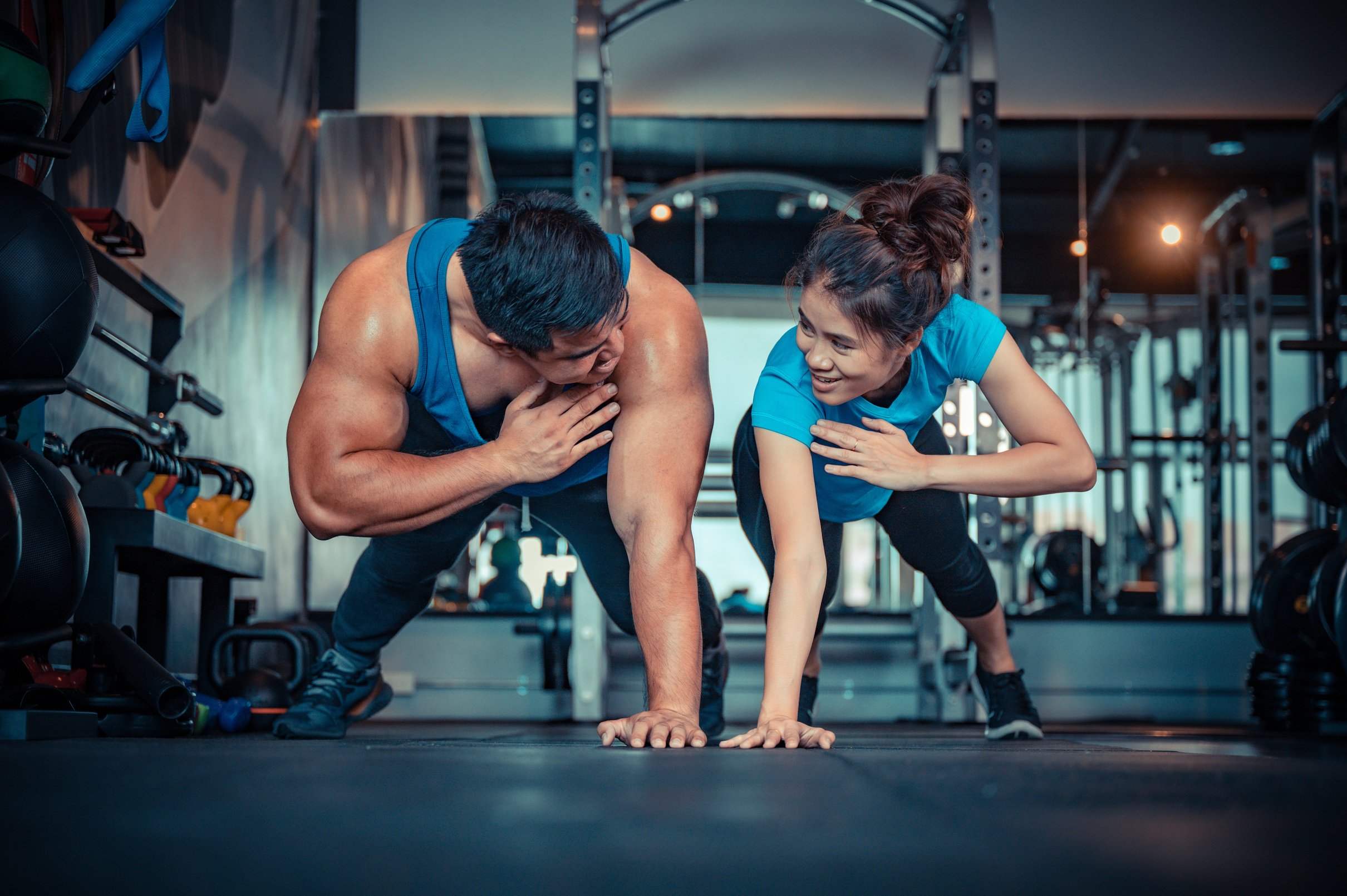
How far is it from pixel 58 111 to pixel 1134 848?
1912mm

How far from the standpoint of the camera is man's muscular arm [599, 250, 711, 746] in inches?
63.7

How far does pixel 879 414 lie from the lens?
6.13ft

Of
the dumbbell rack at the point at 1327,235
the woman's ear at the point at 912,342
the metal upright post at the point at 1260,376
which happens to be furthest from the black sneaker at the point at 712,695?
the metal upright post at the point at 1260,376

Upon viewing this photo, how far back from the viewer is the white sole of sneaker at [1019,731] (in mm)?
2139

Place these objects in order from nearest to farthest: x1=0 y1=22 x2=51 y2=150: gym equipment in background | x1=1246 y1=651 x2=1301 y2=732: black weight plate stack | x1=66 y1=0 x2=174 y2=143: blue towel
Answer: x1=0 y1=22 x2=51 y2=150: gym equipment in background < x1=66 y1=0 x2=174 y2=143: blue towel < x1=1246 y1=651 x2=1301 y2=732: black weight plate stack

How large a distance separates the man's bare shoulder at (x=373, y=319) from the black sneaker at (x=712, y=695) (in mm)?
871

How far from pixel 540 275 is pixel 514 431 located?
293 mm

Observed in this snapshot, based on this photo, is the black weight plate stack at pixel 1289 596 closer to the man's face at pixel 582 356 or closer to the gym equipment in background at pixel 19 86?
the man's face at pixel 582 356

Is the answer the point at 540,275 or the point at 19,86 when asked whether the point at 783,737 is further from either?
the point at 19,86

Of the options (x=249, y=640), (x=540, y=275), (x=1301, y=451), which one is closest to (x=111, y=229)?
(x=249, y=640)

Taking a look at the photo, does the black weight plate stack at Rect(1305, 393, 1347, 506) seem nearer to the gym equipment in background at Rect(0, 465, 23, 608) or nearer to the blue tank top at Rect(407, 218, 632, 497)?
the blue tank top at Rect(407, 218, 632, 497)

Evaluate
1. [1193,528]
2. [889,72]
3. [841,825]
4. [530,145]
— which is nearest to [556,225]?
[841,825]

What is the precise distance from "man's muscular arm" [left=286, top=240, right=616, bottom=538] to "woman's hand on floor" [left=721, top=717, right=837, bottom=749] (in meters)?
0.51

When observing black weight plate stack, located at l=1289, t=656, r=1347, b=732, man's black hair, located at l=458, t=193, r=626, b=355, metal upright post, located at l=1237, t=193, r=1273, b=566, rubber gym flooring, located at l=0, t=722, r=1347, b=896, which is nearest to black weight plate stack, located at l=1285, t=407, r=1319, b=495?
black weight plate stack, located at l=1289, t=656, r=1347, b=732
